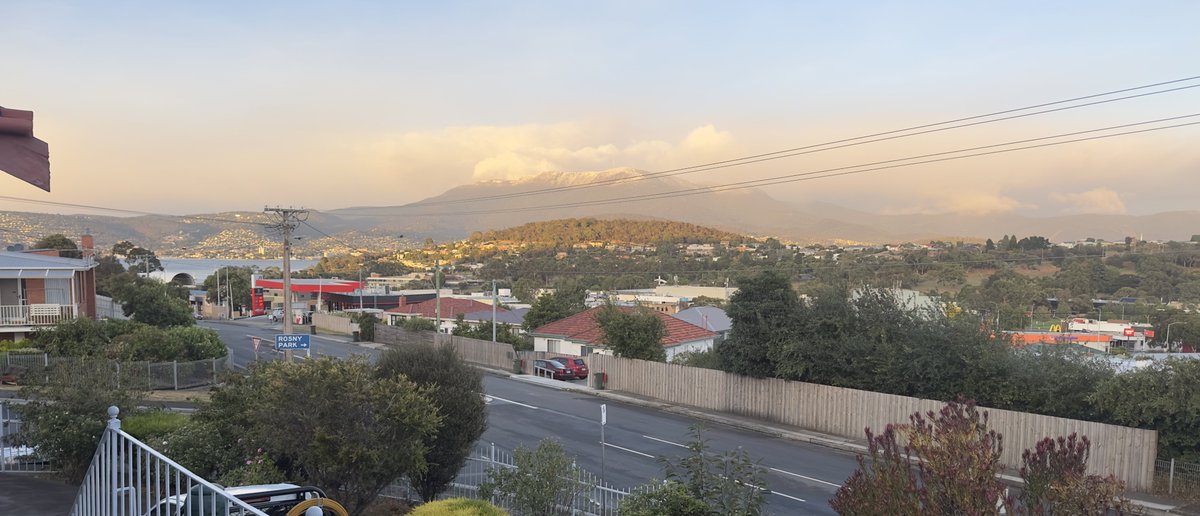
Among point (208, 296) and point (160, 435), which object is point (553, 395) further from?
point (208, 296)

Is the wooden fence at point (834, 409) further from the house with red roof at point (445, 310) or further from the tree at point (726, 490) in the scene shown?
the house with red roof at point (445, 310)

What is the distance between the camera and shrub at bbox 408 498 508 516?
1002 centimetres

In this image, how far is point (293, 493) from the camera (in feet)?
39.0

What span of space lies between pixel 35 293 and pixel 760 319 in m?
34.2

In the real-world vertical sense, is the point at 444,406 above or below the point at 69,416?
above

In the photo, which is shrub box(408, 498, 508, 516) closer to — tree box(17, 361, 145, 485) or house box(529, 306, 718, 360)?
tree box(17, 361, 145, 485)

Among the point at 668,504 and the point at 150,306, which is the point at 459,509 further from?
the point at 150,306

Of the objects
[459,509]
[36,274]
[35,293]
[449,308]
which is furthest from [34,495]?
[449,308]

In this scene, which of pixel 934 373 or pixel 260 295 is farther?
pixel 260 295

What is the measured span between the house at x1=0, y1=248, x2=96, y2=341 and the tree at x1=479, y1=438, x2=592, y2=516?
32.0m

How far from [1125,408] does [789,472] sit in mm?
8341

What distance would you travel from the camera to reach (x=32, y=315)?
36656 mm

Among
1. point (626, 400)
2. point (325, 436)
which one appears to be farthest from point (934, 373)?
point (325, 436)

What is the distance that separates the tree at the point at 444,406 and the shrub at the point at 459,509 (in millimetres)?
3998
